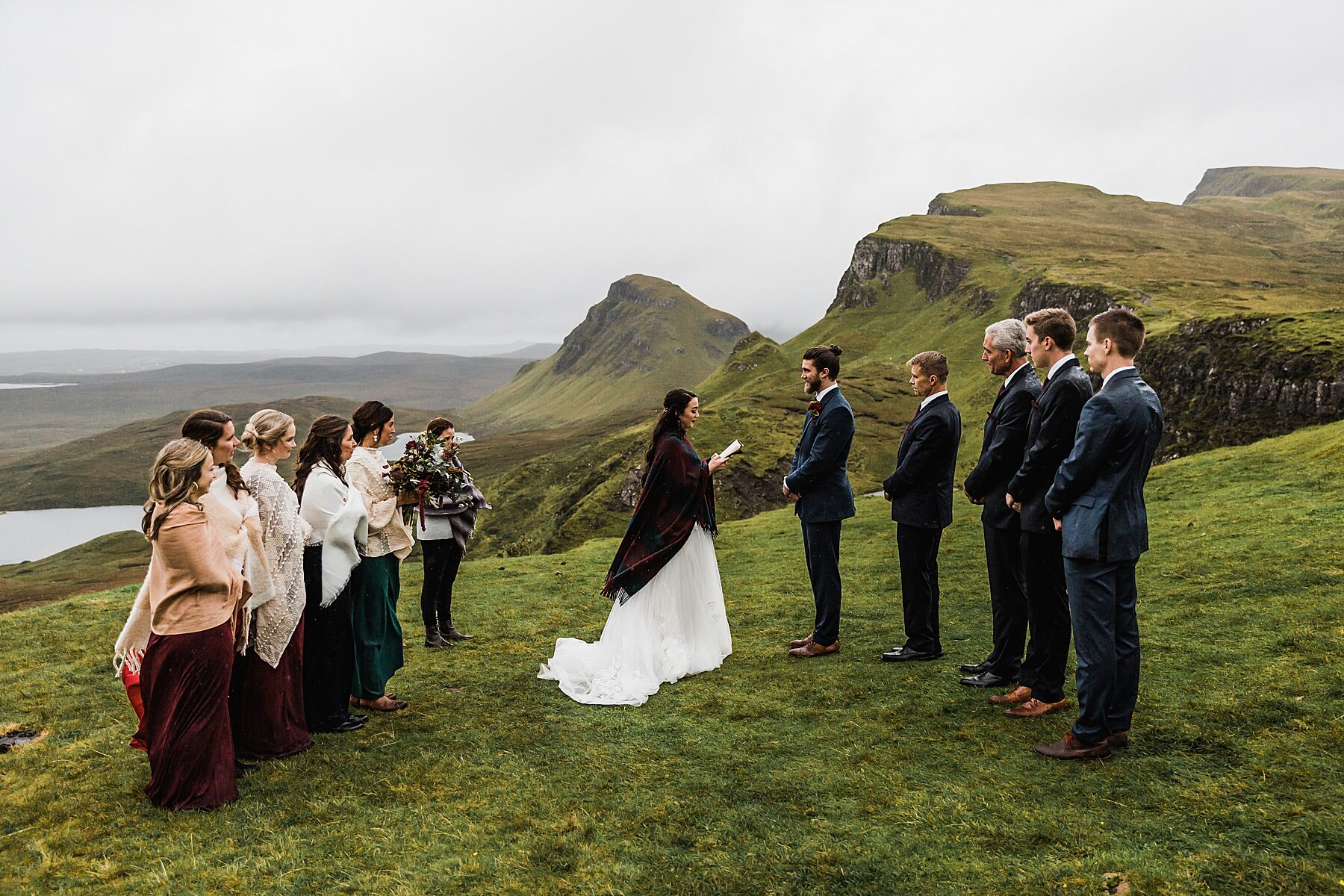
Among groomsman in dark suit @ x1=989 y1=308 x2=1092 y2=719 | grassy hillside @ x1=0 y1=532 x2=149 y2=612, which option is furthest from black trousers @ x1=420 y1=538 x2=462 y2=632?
grassy hillside @ x1=0 y1=532 x2=149 y2=612

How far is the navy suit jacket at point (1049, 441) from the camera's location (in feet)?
21.3

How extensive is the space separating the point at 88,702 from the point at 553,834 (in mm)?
6812

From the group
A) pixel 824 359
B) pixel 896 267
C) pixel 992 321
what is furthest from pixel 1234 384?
pixel 896 267

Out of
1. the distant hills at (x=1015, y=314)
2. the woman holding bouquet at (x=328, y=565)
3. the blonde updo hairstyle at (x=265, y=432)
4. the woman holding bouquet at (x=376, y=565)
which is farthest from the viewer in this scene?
the distant hills at (x=1015, y=314)

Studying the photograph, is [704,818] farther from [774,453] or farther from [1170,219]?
[1170,219]

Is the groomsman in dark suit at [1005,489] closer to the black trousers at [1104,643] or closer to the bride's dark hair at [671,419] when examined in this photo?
the black trousers at [1104,643]

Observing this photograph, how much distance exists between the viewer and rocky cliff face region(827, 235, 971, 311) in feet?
331

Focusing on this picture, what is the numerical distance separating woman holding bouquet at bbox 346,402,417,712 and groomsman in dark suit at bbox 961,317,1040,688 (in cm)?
612

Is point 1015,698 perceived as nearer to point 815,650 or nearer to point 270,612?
point 815,650

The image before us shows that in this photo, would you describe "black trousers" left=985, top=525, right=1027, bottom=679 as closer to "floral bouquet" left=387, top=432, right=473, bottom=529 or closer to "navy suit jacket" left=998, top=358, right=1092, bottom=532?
"navy suit jacket" left=998, top=358, right=1092, bottom=532

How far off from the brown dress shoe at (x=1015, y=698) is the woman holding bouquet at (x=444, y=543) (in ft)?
22.6

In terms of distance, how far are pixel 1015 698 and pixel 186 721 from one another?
7.27m

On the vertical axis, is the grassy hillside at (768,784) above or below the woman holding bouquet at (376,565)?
below

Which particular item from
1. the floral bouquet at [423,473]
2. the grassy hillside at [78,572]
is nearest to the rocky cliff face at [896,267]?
the grassy hillside at [78,572]
